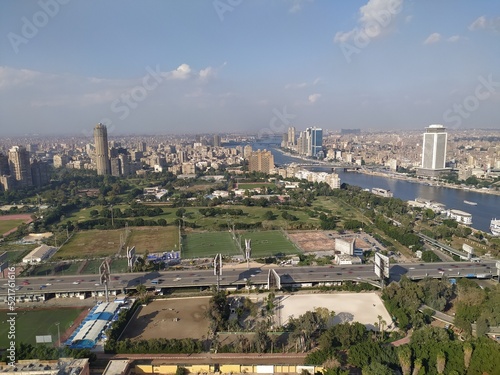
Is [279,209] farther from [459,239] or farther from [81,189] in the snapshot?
[81,189]

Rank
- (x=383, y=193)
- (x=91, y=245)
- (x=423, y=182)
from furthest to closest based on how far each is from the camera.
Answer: (x=423, y=182)
(x=383, y=193)
(x=91, y=245)

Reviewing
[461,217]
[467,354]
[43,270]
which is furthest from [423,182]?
[43,270]

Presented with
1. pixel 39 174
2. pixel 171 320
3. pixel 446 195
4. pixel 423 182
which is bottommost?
pixel 446 195

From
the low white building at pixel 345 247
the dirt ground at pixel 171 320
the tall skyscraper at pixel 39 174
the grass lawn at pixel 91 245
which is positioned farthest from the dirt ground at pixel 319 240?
the tall skyscraper at pixel 39 174

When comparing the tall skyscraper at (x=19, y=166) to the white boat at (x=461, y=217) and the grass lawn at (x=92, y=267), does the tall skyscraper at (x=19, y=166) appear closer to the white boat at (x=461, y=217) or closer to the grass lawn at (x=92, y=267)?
the grass lawn at (x=92, y=267)

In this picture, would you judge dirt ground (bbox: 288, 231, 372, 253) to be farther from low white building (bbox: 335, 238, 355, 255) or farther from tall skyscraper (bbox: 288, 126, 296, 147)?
tall skyscraper (bbox: 288, 126, 296, 147)

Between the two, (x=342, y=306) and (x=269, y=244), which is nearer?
(x=342, y=306)

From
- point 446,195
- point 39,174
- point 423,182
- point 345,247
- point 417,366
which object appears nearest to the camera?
point 417,366

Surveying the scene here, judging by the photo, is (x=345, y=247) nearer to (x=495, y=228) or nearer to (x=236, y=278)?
(x=236, y=278)
